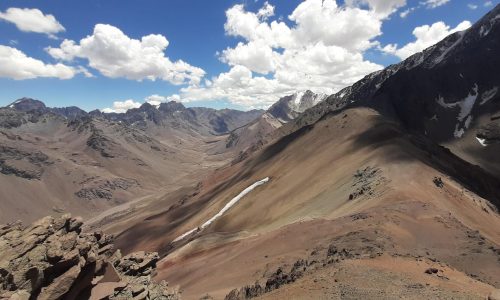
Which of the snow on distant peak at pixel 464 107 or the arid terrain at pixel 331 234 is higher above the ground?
the snow on distant peak at pixel 464 107

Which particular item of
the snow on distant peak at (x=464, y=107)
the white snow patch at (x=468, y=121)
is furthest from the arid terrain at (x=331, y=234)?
the white snow patch at (x=468, y=121)

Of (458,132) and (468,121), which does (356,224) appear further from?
(468,121)

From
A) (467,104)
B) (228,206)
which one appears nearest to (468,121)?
(467,104)

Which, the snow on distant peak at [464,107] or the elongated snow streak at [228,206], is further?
the snow on distant peak at [464,107]

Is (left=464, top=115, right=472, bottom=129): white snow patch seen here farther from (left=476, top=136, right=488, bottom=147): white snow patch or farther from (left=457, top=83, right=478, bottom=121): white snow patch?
(left=476, top=136, right=488, bottom=147): white snow patch

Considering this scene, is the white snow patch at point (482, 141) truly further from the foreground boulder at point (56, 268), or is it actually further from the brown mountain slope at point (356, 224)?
the foreground boulder at point (56, 268)

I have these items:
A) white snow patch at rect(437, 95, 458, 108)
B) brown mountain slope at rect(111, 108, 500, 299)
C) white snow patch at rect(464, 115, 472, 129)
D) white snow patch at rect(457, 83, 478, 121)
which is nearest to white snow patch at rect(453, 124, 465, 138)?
white snow patch at rect(464, 115, 472, 129)
